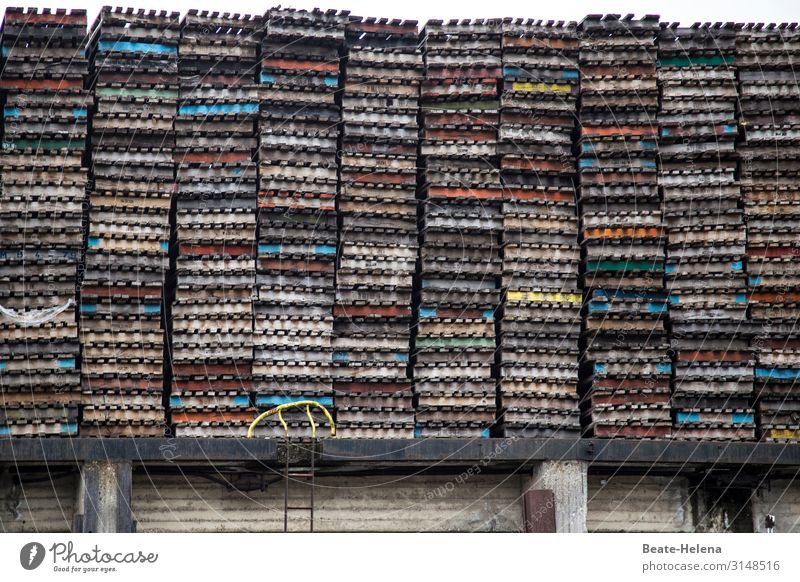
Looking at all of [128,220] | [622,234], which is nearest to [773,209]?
[622,234]

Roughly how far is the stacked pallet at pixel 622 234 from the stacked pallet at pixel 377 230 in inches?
143

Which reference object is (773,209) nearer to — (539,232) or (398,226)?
(539,232)

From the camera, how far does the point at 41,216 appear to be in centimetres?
2998

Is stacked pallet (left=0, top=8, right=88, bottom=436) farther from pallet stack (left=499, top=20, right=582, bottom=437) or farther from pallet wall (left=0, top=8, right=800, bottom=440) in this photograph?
pallet stack (left=499, top=20, right=582, bottom=437)

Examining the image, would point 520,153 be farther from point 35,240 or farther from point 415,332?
point 35,240

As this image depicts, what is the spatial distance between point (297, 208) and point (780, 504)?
11847 mm

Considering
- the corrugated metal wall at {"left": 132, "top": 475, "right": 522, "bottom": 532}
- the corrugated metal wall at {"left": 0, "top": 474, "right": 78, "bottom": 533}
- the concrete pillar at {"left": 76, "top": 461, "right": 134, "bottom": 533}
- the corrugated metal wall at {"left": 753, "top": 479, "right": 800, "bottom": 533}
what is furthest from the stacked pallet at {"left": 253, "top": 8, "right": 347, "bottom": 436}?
the corrugated metal wall at {"left": 753, "top": 479, "right": 800, "bottom": 533}

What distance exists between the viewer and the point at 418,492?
31.2 metres

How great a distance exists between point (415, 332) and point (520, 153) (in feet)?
14.0

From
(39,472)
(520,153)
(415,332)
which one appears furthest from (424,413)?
(39,472)

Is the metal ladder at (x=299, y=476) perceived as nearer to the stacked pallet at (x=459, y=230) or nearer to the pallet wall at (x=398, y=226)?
the pallet wall at (x=398, y=226)

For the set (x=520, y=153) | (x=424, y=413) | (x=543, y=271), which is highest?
(x=520, y=153)

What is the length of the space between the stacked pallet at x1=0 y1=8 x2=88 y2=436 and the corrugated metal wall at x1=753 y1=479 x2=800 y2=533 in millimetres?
14077
